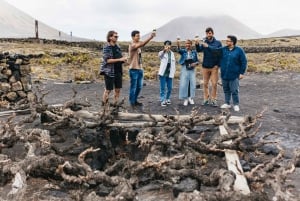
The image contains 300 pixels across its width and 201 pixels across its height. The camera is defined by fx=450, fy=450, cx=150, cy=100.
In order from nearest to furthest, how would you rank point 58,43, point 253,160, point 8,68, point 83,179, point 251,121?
point 83,179 → point 253,160 → point 251,121 → point 8,68 → point 58,43

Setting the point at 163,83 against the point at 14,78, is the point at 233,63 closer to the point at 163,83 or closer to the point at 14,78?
the point at 163,83

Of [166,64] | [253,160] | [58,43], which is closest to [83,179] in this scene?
[253,160]

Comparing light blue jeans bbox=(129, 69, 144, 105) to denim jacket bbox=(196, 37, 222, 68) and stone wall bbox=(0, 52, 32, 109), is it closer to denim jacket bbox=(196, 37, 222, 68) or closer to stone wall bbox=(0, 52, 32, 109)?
denim jacket bbox=(196, 37, 222, 68)

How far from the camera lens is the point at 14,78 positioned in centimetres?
1196

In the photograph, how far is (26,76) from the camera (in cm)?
1220

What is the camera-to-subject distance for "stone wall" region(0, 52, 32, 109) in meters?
11.8

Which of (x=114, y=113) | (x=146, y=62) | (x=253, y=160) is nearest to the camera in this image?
(x=253, y=160)

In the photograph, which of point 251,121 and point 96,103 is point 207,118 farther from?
point 96,103

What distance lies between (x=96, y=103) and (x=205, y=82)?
3023 mm

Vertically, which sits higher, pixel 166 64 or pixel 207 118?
pixel 166 64

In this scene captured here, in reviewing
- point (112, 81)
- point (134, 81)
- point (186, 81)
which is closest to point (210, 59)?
point (186, 81)

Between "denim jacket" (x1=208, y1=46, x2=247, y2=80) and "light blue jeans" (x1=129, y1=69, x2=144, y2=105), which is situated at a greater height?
"denim jacket" (x1=208, y1=46, x2=247, y2=80)

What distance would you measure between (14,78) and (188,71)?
15.3 ft

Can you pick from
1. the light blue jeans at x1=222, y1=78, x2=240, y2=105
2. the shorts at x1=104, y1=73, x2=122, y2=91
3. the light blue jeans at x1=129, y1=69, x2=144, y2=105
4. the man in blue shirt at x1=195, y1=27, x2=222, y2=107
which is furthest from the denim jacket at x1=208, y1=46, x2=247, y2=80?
the shorts at x1=104, y1=73, x2=122, y2=91
